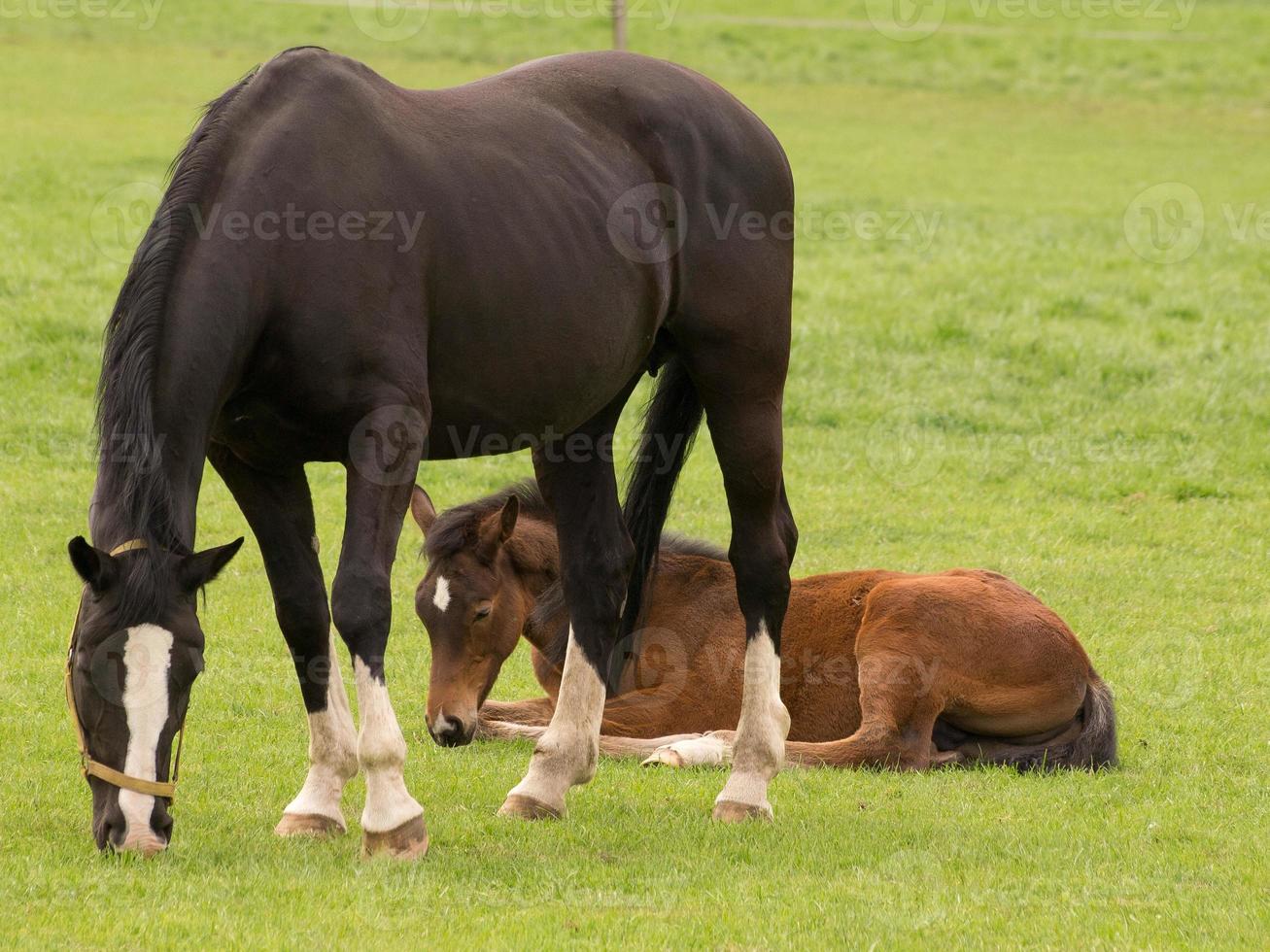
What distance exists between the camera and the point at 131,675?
4.45 metres

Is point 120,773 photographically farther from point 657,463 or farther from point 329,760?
point 657,463

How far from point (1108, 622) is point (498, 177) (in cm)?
487

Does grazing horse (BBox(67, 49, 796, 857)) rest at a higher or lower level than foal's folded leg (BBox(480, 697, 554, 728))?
higher

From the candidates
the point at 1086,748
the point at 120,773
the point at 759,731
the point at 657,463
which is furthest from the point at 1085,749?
the point at 120,773

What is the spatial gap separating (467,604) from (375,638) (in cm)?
187

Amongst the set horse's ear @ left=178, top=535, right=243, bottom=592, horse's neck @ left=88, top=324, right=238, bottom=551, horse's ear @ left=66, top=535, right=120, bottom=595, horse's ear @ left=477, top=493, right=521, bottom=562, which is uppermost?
horse's neck @ left=88, top=324, right=238, bottom=551

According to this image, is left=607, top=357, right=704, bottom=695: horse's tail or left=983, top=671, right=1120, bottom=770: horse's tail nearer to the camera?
left=983, top=671, right=1120, bottom=770: horse's tail

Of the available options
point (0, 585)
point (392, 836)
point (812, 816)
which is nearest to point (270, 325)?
point (392, 836)

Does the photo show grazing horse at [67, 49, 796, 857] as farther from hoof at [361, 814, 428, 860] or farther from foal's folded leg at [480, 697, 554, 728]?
foal's folded leg at [480, 697, 554, 728]

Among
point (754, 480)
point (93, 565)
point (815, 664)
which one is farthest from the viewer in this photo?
point (815, 664)

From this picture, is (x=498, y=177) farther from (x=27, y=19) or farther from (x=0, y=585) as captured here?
(x=27, y=19)

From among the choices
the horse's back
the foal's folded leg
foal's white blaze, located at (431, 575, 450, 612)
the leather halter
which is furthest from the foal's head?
the leather halter

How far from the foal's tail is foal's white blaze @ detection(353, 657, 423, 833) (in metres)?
2.99

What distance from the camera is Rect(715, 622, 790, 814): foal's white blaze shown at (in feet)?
19.5
